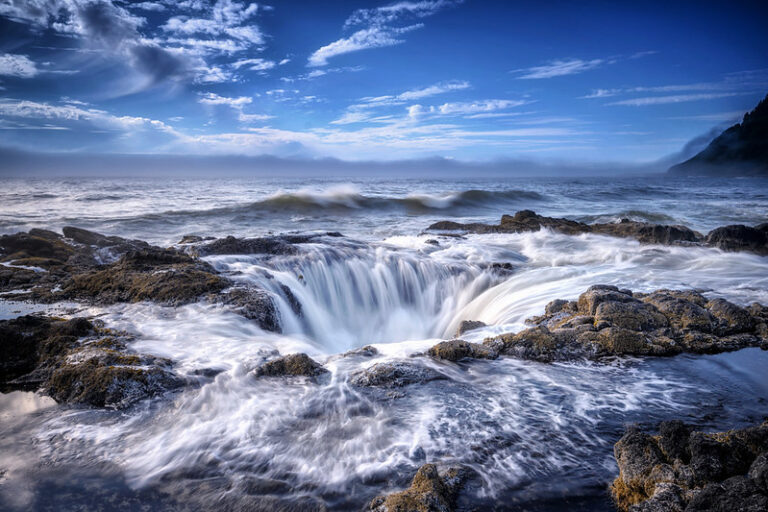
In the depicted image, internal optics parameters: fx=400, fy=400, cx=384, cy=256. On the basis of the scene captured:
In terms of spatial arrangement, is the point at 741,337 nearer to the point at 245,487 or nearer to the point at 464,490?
the point at 464,490

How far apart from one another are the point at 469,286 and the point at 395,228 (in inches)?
399

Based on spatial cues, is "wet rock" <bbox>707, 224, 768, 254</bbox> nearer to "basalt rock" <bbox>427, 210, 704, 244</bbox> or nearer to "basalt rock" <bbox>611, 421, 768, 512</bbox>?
"basalt rock" <bbox>427, 210, 704, 244</bbox>

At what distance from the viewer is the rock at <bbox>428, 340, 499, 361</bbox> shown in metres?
4.69

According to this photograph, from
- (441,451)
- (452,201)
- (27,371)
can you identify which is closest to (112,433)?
(27,371)

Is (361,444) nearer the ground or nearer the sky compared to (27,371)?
nearer the ground

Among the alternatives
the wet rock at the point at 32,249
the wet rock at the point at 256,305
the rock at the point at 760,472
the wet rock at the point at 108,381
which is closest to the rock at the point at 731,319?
the rock at the point at 760,472

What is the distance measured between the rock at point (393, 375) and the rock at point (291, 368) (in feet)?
1.46

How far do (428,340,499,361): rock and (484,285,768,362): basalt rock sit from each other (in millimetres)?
232

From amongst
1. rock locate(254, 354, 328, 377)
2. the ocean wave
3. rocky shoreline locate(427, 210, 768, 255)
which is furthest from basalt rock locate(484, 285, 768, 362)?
the ocean wave

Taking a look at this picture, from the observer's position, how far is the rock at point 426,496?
2383 millimetres

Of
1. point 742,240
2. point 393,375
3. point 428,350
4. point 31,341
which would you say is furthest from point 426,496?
point 742,240

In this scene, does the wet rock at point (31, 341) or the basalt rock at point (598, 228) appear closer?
the wet rock at point (31, 341)

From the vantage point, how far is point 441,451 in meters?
3.11

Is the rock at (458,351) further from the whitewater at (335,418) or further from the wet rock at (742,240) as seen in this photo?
the wet rock at (742,240)
